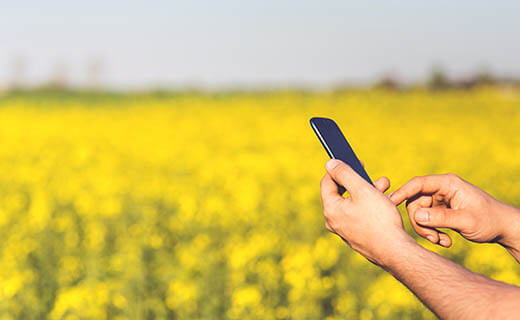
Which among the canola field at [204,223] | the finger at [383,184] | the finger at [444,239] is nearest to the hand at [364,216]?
the finger at [383,184]

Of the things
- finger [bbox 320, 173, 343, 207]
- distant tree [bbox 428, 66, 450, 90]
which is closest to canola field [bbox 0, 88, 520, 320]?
finger [bbox 320, 173, 343, 207]

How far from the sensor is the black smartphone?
4.58ft

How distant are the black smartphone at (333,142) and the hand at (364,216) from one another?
0.08 metres

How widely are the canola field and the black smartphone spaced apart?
4.79 feet

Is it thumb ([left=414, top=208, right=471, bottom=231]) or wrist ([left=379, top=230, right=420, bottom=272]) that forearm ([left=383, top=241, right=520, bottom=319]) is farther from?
thumb ([left=414, top=208, right=471, bottom=231])

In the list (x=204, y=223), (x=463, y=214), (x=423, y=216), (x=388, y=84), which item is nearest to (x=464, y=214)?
(x=463, y=214)

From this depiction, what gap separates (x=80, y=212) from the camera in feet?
A: 15.9

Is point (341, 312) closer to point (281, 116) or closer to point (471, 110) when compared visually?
point (281, 116)

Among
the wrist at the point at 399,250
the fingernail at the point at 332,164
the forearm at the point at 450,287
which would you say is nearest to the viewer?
the forearm at the point at 450,287

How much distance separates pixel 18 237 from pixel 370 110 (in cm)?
1023

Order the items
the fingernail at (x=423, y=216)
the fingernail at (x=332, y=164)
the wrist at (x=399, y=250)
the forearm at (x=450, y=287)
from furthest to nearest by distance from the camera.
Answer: the fingernail at (x=423, y=216) < the fingernail at (x=332, y=164) < the wrist at (x=399, y=250) < the forearm at (x=450, y=287)

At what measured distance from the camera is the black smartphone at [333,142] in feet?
4.58

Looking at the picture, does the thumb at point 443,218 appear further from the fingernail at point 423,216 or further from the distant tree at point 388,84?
the distant tree at point 388,84

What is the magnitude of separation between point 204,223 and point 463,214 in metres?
2.87
